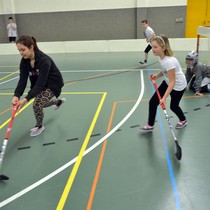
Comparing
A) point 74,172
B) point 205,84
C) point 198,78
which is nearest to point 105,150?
point 74,172

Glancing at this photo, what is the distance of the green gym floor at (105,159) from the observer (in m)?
2.44

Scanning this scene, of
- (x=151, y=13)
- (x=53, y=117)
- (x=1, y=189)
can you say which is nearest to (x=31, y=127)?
(x=53, y=117)

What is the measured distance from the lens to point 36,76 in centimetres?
370

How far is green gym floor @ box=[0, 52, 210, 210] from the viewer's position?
2.44m

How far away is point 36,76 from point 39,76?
27 cm

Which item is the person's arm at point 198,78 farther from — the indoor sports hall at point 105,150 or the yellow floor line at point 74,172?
the yellow floor line at point 74,172

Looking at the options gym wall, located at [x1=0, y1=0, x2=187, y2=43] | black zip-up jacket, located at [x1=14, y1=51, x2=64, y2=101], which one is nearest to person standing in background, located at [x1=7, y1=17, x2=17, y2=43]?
gym wall, located at [x1=0, y1=0, x2=187, y2=43]

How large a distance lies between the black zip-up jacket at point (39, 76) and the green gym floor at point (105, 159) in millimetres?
730

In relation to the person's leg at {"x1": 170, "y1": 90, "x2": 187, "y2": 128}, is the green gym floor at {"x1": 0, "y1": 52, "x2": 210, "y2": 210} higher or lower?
lower

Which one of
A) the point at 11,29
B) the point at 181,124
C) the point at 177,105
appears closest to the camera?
the point at 177,105

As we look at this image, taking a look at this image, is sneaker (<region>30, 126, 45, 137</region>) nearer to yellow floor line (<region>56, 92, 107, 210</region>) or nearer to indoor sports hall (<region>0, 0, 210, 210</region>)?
indoor sports hall (<region>0, 0, 210, 210</region>)

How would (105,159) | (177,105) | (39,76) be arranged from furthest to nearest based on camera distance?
1. (177,105)
2. (39,76)
3. (105,159)

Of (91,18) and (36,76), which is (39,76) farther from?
(91,18)

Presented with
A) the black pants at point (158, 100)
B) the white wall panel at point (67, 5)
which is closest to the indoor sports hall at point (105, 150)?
the black pants at point (158, 100)
